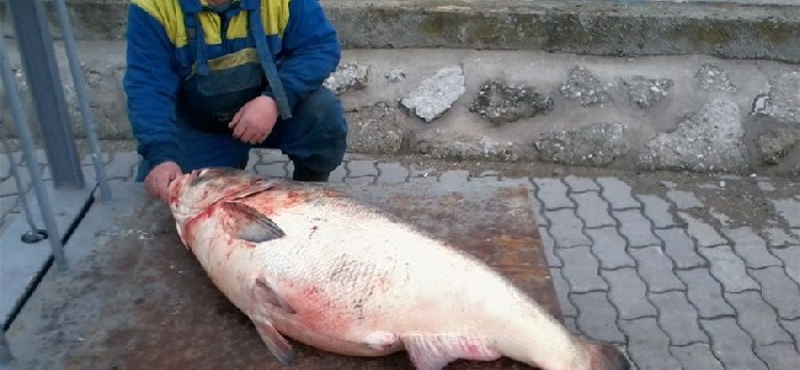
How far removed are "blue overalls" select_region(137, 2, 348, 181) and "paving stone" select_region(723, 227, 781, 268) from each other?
1.70m

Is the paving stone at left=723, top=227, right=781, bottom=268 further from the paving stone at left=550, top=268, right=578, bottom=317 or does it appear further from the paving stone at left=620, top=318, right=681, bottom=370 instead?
the paving stone at left=550, top=268, right=578, bottom=317

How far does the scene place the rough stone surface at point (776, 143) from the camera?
428 centimetres

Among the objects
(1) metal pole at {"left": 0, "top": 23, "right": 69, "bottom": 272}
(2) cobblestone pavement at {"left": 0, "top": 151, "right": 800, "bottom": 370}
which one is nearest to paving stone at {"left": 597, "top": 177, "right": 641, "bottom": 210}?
(2) cobblestone pavement at {"left": 0, "top": 151, "right": 800, "bottom": 370}

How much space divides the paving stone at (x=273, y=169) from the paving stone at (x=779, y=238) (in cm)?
216

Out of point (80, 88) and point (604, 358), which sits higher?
point (80, 88)

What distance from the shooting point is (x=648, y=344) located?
319cm

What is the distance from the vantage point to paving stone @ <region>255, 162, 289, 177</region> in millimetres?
4277

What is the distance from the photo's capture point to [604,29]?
166 inches

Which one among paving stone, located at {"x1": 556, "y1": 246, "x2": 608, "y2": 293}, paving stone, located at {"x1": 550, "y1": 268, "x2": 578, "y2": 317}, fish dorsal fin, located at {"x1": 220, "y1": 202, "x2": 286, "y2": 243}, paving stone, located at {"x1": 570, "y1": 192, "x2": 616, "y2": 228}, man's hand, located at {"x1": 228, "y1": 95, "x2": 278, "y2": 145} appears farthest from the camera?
paving stone, located at {"x1": 570, "y1": 192, "x2": 616, "y2": 228}

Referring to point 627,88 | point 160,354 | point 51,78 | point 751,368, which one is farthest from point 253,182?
point 627,88

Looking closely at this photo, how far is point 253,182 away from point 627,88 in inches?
94.7

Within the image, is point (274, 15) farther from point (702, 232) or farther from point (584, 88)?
point (702, 232)

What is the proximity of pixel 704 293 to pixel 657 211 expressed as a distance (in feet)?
2.10

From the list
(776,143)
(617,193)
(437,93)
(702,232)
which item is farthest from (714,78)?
(437,93)
